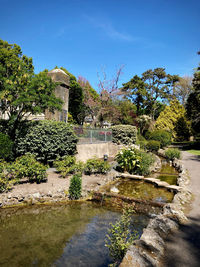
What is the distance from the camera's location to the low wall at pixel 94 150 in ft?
39.8

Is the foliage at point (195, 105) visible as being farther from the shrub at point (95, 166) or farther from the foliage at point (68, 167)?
the foliage at point (68, 167)

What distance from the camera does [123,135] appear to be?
58.7 feet

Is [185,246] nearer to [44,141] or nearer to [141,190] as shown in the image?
[141,190]

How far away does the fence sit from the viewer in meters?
12.5

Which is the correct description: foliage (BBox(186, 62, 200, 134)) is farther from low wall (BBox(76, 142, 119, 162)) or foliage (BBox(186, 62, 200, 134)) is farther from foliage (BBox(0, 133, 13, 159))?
foliage (BBox(0, 133, 13, 159))

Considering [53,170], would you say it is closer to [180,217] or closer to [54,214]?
[54,214]

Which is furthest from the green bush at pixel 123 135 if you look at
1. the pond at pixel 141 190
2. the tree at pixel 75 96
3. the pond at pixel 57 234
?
the tree at pixel 75 96

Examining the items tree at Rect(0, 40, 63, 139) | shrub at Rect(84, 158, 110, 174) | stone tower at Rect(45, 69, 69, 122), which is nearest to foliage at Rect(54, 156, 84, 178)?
shrub at Rect(84, 158, 110, 174)

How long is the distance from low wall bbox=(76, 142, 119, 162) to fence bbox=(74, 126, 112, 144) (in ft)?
1.19

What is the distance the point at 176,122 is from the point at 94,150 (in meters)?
21.4

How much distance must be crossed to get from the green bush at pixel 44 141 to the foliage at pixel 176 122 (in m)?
24.3

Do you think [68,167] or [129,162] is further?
[129,162]

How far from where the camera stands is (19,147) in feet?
30.8

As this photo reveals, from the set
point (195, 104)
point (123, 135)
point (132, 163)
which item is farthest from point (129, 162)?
point (195, 104)
